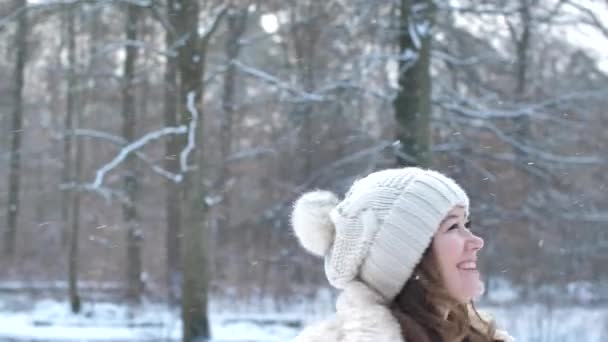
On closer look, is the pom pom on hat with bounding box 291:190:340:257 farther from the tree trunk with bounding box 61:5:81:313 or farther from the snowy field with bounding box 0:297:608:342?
the tree trunk with bounding box 61:5:81:313

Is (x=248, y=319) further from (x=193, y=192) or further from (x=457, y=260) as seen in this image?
(x=457, y=260)

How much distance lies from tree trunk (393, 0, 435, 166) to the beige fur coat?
7.46m

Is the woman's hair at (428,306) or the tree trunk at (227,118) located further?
the tree trunk at (227,118)

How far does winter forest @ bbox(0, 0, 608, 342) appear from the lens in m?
10.3

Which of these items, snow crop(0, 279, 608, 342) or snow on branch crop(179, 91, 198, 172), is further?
snow on branch crop(179, 91, 198, 172)

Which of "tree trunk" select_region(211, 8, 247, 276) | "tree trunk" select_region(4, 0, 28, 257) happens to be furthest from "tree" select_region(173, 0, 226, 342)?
"tree trunk" select_region(4, 0, 28, 257)

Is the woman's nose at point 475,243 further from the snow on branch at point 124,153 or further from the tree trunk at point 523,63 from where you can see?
the snow on branch at point 124,153

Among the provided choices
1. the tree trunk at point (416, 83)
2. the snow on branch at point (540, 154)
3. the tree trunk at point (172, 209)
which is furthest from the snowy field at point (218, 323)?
the tree trunk at point (416, 83)

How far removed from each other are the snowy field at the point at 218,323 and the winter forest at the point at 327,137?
0.04 m

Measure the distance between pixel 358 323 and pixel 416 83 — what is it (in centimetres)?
790

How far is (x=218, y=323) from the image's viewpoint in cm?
1149

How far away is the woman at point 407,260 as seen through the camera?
2.03 meters

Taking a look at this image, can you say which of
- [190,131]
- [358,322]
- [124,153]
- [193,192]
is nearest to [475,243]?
[358,322]

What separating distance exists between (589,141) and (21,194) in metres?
13.7
